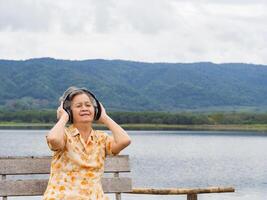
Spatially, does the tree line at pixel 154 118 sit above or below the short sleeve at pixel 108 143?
above

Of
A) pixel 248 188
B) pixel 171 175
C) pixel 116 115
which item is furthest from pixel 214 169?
pixel 116 115

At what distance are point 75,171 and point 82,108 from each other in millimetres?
516

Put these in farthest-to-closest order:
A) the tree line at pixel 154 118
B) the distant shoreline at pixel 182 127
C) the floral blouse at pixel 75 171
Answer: the distant shoreline at pixel 182 127, the tree line at pixel 154 118, the floral blouse at pixel 75 171

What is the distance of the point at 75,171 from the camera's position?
625cm

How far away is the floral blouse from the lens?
619cm

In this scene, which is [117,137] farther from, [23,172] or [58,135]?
[23,172]

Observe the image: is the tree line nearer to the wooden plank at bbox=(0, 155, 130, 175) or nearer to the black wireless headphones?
the wooden plank at bbox=(0, 155, 130, 175)

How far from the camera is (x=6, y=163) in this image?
6664mm

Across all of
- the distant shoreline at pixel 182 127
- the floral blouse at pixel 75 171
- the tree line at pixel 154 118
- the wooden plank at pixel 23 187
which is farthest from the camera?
the distant shoreline at pixel 182 127

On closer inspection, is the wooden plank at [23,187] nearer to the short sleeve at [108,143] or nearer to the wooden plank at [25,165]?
the wooden plank at [25,165]

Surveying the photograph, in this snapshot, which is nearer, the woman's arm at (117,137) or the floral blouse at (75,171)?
the floral blouse at (75,171)

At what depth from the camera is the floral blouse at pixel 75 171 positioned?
619 cm

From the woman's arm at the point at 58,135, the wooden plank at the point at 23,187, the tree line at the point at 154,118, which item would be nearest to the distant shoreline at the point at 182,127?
the tree line at the point at 154,118

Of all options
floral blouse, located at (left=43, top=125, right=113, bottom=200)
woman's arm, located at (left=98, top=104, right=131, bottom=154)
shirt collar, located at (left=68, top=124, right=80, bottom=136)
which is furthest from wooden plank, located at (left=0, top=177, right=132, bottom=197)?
woman's arm, located at (left=98, top=104, right=131, bottom=154)
